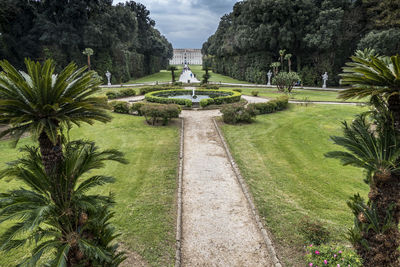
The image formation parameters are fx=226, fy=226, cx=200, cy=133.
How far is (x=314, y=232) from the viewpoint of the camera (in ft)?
20.5

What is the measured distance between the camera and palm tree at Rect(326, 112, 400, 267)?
436 centimetres

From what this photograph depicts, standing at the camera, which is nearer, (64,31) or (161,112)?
(161,112)

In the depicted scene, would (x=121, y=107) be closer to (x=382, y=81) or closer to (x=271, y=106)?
(x=271, y=106)

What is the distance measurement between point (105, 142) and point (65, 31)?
119ft

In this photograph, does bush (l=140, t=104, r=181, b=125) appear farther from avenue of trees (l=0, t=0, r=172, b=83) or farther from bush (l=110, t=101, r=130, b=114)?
avenue of trees (l=0, t=0, r=172, b=83)

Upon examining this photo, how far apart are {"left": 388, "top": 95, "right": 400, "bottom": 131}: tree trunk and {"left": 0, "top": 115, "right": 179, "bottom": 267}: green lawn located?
572cm

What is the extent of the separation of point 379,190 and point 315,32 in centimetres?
4169

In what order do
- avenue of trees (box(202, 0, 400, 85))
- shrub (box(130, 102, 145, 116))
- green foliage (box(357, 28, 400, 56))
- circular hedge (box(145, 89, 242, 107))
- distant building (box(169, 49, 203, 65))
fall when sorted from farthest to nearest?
distant building (box(169, 49, 203, 65))
avenue of trees (box(202, 0, 400, 85))
green foliage (box(357, 28, 400, 56))
circular hedge (box(145, 89, 242, 107))
shrub (box(130, 102, 145, 116))

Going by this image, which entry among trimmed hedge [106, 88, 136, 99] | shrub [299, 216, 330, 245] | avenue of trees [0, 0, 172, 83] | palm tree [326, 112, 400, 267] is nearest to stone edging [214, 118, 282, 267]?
shrub [299, 216, 330, 245]

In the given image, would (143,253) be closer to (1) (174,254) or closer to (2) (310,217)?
(1) (174,254)

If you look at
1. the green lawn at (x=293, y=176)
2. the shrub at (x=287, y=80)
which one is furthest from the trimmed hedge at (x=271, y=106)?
the shrub at (x=287, y=80)

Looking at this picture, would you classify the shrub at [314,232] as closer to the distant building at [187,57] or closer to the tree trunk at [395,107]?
the tree trunk at [395,107]

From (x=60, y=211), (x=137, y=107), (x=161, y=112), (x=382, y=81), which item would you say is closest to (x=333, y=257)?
(x=382, y=81)

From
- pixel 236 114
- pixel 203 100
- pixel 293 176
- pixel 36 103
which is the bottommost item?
pixel 293 176
